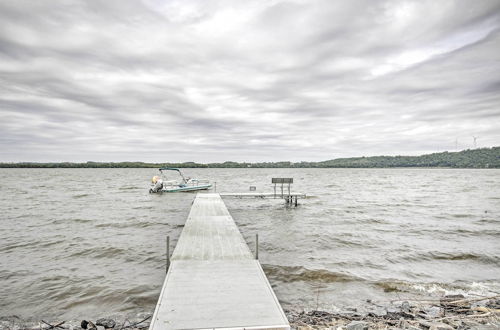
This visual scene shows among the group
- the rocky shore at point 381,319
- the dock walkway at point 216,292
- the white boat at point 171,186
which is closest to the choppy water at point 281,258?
the rocky shore at point 381,319

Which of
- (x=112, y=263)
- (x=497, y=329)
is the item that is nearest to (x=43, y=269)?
(x=112, y=263)

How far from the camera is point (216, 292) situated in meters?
5.58

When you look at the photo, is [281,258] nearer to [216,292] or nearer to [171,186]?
[216,292]

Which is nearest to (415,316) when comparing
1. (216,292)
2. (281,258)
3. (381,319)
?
(381,319)

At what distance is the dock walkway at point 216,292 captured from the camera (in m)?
4.56

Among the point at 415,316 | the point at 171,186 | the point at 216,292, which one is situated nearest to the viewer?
the point at 216,292

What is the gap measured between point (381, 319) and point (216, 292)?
3.47 meters

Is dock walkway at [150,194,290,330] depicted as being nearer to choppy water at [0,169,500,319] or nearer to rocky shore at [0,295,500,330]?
rocky shore at [0,295,500,330]

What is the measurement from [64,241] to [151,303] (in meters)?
8.64

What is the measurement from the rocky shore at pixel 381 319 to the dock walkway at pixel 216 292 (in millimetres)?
1096

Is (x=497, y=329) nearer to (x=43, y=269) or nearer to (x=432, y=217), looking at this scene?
(x=43, y=269)

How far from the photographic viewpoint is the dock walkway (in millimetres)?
4559

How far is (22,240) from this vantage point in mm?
13781

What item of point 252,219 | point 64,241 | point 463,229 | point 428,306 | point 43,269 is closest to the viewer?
point 428,306
